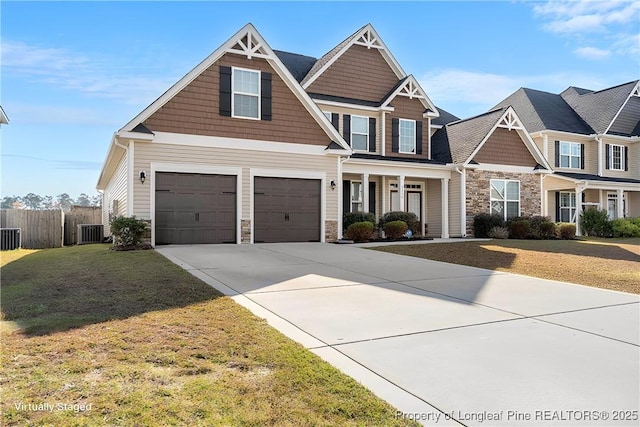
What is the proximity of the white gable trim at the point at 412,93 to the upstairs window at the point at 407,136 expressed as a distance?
1109mm

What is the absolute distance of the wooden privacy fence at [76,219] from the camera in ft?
67.3

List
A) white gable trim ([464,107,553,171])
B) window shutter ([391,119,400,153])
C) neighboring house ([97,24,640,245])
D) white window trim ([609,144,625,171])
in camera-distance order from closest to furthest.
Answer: neighboring house ([97,24,640,245]) < white gable trim ([464,107,553,171]) < window shutter ([391,119,400,153]) < white window trim ([609,144,625,171])

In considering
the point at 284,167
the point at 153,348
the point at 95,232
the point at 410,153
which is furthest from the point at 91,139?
the point at 153,348

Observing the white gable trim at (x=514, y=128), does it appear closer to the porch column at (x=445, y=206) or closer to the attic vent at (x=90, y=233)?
the porch column at (x=445, y=206)

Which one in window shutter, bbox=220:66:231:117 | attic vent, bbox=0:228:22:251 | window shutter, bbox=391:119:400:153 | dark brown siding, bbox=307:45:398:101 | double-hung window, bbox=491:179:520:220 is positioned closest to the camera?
window shutter, bbox=220:66:231:117

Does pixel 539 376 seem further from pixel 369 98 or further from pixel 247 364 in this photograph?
pixel 369 98

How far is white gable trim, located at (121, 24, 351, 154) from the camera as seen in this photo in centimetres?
1288

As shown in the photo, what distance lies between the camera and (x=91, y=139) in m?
25.3

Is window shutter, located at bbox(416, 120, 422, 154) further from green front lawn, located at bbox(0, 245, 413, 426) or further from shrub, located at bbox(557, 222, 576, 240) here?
green front lawn, located at bbox(0, 245, 413, 426)

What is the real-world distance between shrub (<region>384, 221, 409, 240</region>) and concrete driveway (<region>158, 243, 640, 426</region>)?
7.74 meters

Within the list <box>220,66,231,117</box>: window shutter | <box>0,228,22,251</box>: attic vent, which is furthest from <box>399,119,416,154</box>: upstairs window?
<box>0,228,22,251</box>: attic vent

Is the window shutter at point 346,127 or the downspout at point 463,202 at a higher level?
the window shutter at point 346,127

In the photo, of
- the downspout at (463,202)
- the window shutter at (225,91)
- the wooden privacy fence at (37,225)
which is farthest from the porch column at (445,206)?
the wooden privacy fence at (37,225)

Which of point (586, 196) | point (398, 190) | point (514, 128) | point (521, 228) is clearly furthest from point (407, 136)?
point (586, 196)
